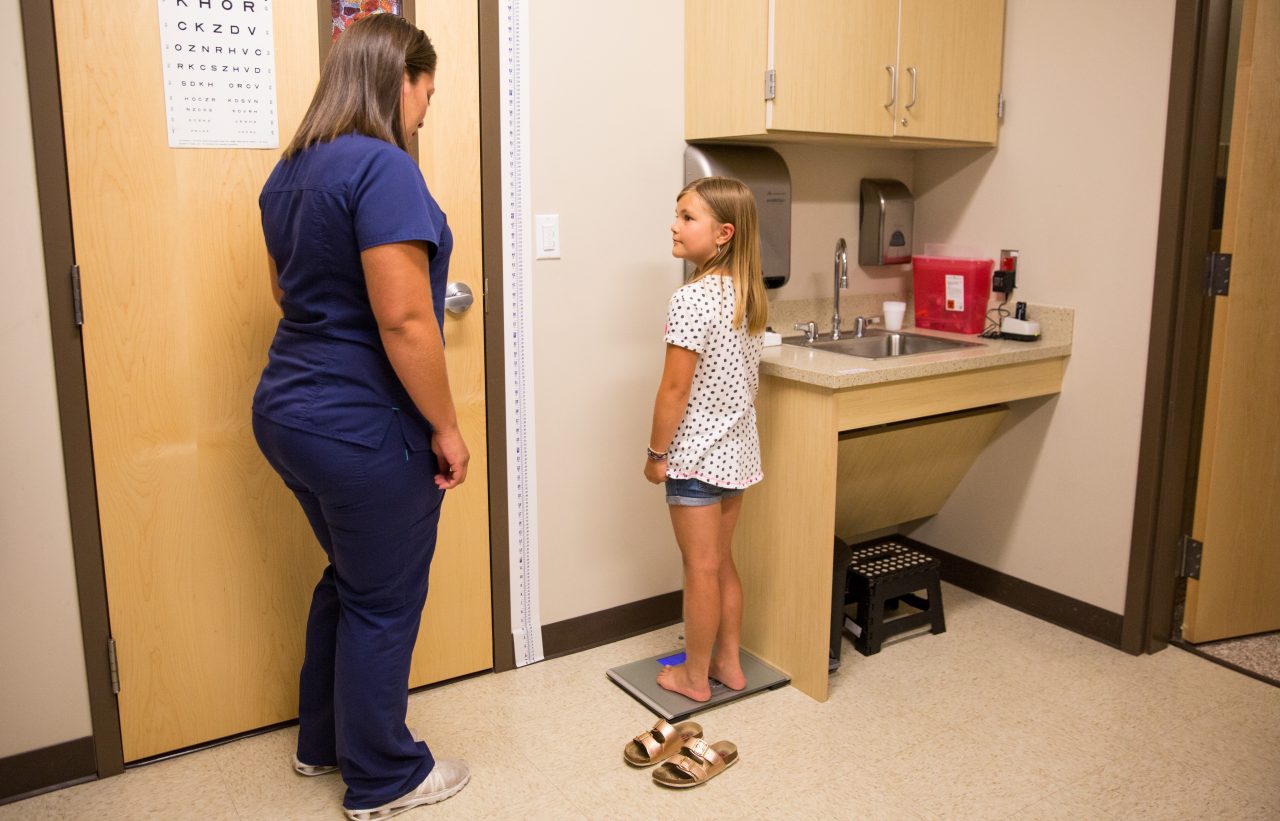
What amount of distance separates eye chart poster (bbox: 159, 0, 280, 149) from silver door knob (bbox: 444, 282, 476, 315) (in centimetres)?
51

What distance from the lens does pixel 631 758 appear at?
2.16m

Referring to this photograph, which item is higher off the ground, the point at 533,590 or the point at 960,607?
the point at 533,590

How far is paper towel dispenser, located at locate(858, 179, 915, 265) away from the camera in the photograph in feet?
10.3

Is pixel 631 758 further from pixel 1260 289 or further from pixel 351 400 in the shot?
pixel 1260 289

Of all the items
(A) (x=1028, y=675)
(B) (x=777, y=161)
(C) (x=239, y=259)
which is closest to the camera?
(C) (x=239, y=259)

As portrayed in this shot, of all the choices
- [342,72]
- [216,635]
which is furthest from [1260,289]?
[216,635]

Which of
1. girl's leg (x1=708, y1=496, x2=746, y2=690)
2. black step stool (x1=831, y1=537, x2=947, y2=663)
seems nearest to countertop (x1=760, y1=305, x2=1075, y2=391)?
girl's leg (x1=708, y1=496, x2=746, y2=690)

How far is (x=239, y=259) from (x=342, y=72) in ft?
1.86

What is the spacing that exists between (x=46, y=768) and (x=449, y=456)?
3.68 ft

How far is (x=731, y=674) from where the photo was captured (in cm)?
248

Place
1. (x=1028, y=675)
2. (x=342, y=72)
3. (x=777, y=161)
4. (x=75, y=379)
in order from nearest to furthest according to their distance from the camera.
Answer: (x=342, y=72), (x=75, y=379), (x=1028, y=675), (x=777, y=161)

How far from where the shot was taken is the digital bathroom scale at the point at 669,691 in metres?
2.39

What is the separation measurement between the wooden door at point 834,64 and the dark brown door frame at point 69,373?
1567 millimetres

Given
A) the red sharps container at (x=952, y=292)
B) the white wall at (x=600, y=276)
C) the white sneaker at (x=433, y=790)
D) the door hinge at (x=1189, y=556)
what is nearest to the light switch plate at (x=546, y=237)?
the white wall at (x=600, y=276)
